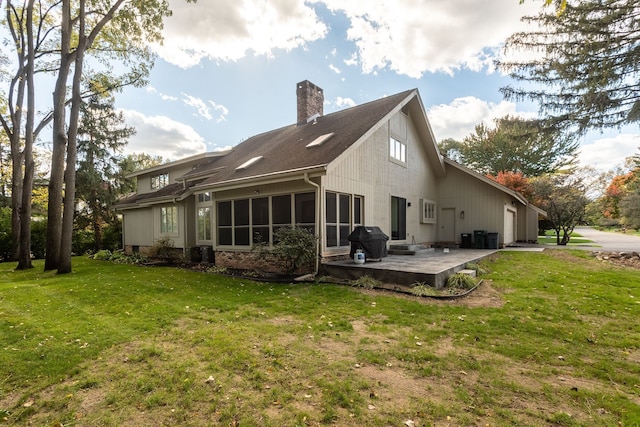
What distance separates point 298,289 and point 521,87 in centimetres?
965

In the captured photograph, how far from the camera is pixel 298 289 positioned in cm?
672

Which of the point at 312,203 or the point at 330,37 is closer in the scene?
the point at 312,203

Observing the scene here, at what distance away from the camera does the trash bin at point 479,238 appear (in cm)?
1268

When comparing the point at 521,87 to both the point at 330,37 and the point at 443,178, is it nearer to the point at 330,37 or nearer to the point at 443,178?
the point at 443,178

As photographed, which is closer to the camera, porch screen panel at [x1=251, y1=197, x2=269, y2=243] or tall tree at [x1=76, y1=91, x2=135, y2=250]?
porch screen panel at [x1=251, y1=197, x2=269, y2=243]

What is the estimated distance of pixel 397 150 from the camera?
38.1ft

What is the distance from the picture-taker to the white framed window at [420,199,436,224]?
1334 cm

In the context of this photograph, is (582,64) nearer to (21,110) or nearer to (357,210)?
(357,210)

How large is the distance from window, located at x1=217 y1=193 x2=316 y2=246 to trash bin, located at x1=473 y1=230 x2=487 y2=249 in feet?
27.4

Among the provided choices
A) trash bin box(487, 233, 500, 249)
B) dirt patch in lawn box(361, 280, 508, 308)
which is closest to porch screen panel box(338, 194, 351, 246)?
dirt patch in lawn box(361, 280, 508, 308)

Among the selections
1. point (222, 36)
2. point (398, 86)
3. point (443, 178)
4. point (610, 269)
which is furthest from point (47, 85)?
point (610, 269)

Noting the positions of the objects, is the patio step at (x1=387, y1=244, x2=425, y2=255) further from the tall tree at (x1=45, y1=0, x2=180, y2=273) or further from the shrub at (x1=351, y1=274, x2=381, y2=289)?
the tall tree at (x1=45, y1=0, x2=180, y2=273)

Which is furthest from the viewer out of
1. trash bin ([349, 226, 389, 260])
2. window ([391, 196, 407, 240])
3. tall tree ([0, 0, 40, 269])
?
window ([391, 196, 407, 240])

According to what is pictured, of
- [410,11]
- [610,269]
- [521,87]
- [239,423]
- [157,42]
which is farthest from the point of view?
[157,42]
